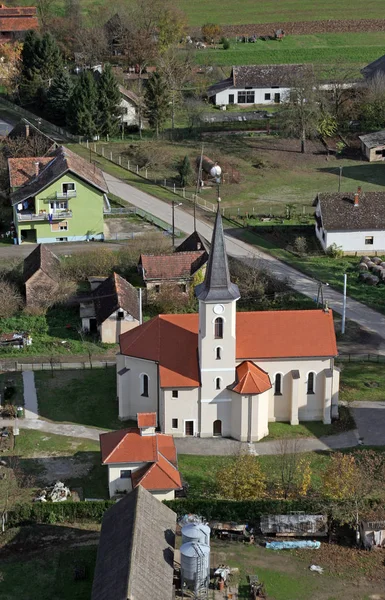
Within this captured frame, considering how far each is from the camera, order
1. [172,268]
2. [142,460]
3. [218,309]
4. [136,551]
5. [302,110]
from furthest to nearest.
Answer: [302,110] → [172,268] → [218,309] → [142,460] → [136,551]

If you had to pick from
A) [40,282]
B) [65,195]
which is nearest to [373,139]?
[65,195]

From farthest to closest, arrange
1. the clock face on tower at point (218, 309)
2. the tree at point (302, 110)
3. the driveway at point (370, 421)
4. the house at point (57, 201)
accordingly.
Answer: the tree at point (302, 110)
the house at point (57, 201)
the driveway at point (370, 421)
the clock face on tower at point (218, 309)

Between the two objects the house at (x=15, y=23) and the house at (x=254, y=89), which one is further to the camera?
the house at (x=15, y=23)

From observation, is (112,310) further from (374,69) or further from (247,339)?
(374,69)

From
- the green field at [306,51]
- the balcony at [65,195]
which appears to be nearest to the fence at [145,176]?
the balcony at [65,195]

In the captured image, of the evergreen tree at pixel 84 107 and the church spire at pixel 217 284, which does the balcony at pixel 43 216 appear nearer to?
the evergreen tree at pixel 84 107

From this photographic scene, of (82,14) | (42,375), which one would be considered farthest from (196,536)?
(82,14)

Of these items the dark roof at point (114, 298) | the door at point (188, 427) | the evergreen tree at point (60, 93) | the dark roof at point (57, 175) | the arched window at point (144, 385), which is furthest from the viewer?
the evergreen tree at point (60, 93)
